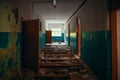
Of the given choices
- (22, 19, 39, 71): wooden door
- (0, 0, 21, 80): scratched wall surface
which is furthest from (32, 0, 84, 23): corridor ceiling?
(0, 0, 21, 80): scratched wall surface

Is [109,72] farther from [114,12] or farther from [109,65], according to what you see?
[114,12]

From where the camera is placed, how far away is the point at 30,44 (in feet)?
17.6

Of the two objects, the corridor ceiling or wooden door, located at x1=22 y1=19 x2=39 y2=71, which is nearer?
wooden door, located at x1=22 y1=19 x2=39 y2=71

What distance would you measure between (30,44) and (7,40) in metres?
1.69

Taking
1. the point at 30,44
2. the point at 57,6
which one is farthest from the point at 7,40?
the point at 57,6

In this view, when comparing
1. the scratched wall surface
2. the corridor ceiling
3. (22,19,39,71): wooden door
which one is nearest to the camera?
the scratched wall surface

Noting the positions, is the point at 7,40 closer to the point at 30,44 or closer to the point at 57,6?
the point at 30,44

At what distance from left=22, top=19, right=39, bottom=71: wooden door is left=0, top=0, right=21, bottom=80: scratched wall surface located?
3.15ft

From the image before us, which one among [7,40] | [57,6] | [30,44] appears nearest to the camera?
[7,40]

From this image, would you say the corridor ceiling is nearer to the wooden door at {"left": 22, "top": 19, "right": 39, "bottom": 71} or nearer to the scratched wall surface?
the wooden door at {"left": 22, "top": 19, "right": 39, "bottom": 71}

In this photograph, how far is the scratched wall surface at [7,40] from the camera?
333 cm

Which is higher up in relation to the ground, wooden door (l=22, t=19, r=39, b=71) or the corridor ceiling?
the corridor ceiling

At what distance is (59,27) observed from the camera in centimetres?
2217

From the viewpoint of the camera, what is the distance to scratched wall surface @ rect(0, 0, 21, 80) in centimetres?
333
